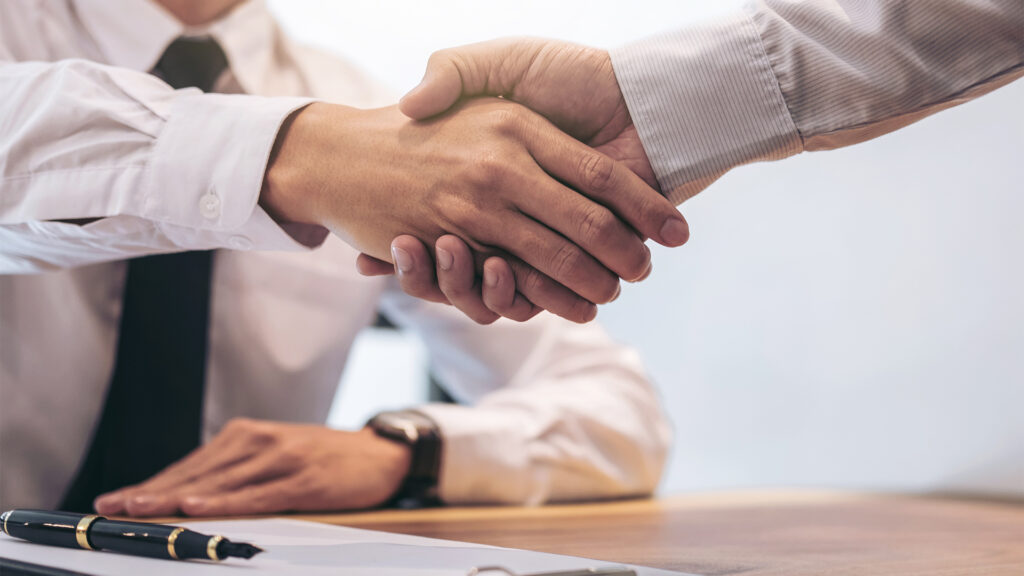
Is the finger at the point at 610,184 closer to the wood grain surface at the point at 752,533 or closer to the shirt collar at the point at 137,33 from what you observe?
the wood grain surface at the point at 752,533

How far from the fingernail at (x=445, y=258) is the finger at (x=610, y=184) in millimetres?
105

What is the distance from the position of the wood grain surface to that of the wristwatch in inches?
2.1

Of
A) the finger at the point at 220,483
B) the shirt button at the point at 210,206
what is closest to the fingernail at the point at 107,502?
the finger at the point at 220,483

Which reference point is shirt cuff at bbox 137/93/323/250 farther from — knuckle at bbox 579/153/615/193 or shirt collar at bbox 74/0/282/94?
shirt collar at bbox 74/0/282/94

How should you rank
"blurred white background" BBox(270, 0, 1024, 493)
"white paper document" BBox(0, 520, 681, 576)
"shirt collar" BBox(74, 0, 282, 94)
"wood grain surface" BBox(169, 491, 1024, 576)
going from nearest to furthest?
"white paper document" BBox(0, 520, 681, 576) < "wood grain surface" BBox(169, 491, 1024, 576) < "shirt collar" BBox(74, 0, 282, 94) < "blurred white background" BBox(270, 0, 1024, 493)

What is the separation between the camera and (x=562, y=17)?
1.21 metres

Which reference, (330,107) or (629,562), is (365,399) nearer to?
(330,107)

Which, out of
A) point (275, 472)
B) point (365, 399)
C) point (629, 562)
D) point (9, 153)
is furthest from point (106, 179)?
point (365, 399)

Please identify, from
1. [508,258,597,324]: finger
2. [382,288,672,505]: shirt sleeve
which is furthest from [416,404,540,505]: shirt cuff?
[508,258,597,324]: finger

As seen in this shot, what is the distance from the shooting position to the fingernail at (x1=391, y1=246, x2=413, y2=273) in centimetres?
64

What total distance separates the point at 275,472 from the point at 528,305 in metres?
0.33

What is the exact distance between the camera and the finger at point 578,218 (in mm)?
615

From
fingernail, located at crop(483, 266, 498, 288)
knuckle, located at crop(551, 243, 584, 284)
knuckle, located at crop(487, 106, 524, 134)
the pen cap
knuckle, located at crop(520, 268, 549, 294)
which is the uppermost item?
knuckle, located at crop(487, 106, 524, 134)

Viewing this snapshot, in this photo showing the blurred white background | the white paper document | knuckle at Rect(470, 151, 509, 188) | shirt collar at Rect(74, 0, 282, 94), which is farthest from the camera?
the blurred white background
